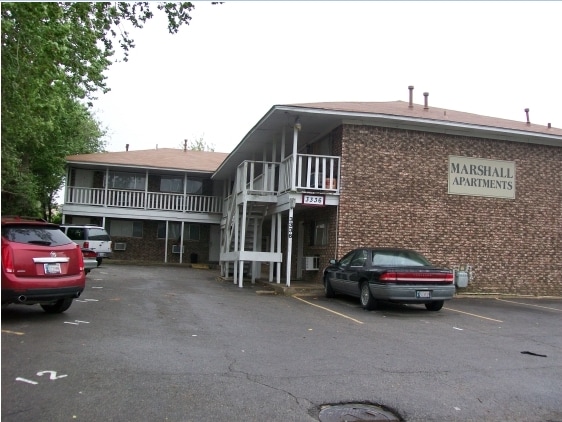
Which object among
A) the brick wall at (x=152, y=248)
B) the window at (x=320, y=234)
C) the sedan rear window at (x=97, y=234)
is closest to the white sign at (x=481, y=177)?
the window at (x=320, y=234)

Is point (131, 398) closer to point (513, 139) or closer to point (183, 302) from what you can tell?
point (183, 302)

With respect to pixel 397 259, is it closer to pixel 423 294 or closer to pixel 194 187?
pixel 423 294

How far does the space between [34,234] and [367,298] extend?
22.8 ft

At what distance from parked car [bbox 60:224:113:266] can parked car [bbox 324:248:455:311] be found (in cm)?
1404

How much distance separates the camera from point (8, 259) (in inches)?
315

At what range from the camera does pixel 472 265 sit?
16000 mm

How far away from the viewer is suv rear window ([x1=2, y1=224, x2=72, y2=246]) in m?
8.31

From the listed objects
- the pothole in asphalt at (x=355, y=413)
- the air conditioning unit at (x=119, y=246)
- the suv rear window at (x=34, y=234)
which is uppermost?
the suv rear window at (x=34, y=234)

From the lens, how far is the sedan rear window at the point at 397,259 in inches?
457

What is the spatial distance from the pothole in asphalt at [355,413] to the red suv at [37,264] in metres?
5.42

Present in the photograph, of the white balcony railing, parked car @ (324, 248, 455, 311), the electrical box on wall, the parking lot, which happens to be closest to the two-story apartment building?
the electrical box on wall

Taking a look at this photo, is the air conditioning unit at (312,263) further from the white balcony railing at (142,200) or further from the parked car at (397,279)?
the white balcony railing at (142,200)

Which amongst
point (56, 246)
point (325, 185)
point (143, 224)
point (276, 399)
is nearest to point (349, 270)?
point (325, 185)

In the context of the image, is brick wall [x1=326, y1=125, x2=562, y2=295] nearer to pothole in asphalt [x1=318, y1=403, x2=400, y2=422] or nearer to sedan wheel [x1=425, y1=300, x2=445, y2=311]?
sedan wheel [x1=425, y1=300, x2=445, y2=311]
